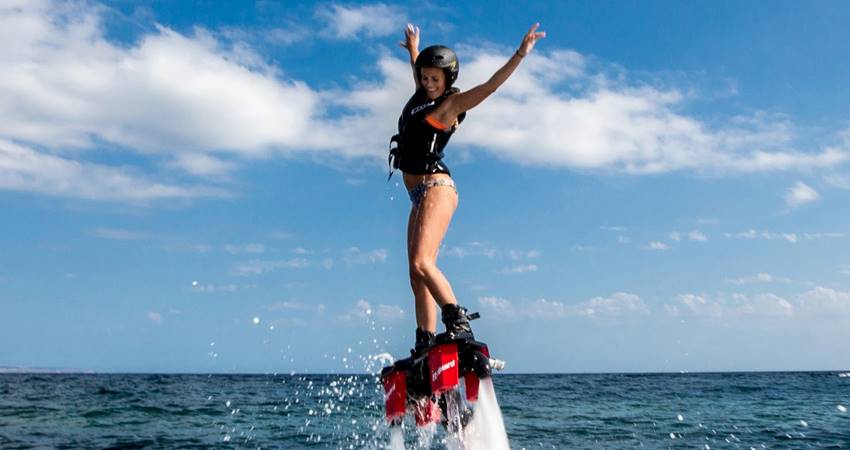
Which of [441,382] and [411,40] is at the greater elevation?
[411,40]

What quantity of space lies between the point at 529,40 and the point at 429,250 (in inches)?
88.0

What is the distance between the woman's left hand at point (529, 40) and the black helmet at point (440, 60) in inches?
36.6

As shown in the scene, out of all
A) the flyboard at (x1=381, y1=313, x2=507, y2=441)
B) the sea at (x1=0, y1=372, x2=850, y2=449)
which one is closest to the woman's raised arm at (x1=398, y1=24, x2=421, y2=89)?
the flyboard at (x1=381, y1=313, x2=507, y2=441)

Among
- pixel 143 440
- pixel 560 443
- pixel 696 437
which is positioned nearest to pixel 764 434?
pixel 696 437

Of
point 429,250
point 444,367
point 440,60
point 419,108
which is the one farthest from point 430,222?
point 440,60

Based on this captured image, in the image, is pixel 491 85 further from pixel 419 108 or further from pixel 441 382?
pixel 441 382

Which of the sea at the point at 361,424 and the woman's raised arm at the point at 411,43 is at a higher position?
the woman's raised arm at the point at 411,43

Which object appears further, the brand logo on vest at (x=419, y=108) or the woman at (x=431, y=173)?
the brand logo on vest at (x=419, y=108)

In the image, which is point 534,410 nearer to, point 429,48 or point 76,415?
point 76,415

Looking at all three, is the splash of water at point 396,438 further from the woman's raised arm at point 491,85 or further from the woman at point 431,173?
the woman's raised arm at point 491,85

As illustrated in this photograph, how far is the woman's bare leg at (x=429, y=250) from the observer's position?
7.21 m

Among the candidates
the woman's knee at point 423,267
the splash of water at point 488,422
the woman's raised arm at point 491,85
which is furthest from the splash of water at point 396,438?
the woman's raised arm at point 491,85

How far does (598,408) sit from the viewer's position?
2888 centimetres

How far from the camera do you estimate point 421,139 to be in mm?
7758
